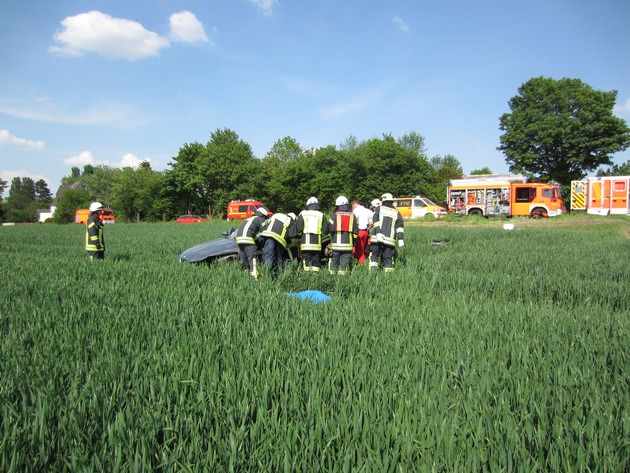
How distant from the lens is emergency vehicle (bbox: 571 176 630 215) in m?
24.2

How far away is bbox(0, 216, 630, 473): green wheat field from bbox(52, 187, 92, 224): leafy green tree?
53.4 metres

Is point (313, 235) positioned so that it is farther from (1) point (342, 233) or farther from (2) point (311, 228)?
(1) point (342, 233)

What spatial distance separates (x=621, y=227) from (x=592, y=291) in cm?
1593

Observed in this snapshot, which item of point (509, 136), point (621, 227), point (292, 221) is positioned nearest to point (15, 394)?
point (292, 221)

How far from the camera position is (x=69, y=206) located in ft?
174

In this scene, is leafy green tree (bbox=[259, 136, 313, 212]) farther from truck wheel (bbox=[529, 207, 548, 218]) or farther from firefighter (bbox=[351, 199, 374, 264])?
firefighter (bbox=[351, 199, 374, 264])

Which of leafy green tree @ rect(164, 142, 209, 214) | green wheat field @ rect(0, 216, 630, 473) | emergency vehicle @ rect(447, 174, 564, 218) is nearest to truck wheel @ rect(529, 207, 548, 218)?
emergency vehicle @ rect(447, 174, 564, 218)

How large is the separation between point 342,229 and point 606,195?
24506 millimetres

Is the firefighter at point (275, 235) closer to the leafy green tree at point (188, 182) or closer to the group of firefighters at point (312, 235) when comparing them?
the group of firefighters at point (312, 235)

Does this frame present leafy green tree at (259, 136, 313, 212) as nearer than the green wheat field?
No

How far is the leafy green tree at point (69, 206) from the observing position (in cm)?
5003

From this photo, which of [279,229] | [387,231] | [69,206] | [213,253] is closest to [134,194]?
[69,206]

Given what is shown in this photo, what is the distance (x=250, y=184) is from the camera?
4894 cm

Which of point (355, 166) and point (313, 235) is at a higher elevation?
point (355, 166)
